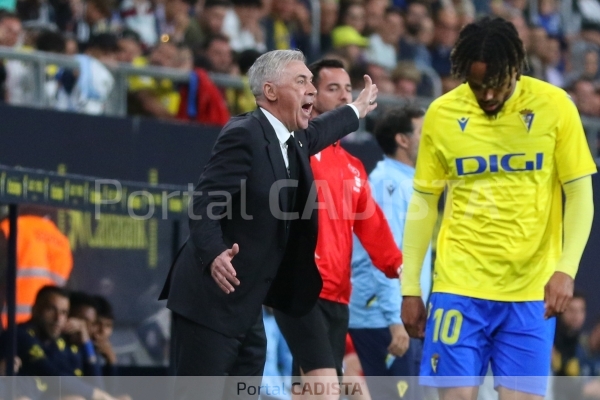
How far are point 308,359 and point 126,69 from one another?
15.3ft

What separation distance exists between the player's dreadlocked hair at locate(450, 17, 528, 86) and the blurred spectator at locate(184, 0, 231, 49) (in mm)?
6551

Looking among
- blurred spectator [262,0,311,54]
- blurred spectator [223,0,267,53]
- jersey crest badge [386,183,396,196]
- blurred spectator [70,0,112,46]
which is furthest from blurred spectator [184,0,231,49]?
jersey crest badge [386,183,396,196]

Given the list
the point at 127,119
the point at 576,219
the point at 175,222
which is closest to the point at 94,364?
the point at 175,222

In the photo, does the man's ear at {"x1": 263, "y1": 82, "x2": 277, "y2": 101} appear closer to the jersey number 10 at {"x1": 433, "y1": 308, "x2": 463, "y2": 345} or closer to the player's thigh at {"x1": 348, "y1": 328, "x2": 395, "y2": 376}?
the jersey number 10 at {"x1": 433, "y1": 308, "x2": 463, "y2": 345}

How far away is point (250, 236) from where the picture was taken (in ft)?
19.6

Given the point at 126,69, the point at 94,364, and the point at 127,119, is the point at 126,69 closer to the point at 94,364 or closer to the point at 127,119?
the point at 127,119

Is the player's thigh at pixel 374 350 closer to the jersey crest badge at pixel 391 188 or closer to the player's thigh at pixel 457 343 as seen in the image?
the jersey crest badge at pixel 391 188

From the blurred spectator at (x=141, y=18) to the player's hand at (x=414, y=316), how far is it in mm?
6551

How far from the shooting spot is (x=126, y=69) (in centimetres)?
1083

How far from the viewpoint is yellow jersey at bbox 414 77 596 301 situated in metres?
5.84

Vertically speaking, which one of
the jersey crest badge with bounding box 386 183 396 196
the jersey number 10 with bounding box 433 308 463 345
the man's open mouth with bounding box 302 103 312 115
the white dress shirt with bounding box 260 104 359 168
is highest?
the man's open mouth with bounding box 302 103 312 115

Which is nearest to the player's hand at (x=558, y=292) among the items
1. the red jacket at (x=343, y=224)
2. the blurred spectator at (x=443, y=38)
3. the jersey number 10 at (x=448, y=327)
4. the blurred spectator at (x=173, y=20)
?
the jersey number 10 at (x=448, y=327)

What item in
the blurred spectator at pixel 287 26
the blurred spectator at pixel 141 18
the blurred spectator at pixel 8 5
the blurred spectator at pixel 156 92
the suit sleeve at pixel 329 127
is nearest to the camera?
the suit sleeve at pixel 329 127

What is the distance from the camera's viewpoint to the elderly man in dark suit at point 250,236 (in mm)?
5824
